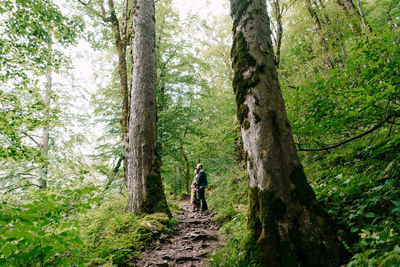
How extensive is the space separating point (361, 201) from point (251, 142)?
135cm

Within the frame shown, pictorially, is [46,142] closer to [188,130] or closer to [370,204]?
[188,130]

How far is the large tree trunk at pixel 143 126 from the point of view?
5.01 meters

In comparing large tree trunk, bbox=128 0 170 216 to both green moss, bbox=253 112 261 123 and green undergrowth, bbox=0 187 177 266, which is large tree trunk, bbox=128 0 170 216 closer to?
green undergrowth, bbox=0 187 177 266

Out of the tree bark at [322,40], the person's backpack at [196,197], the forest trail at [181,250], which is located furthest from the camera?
the person's backpack at [196,197]

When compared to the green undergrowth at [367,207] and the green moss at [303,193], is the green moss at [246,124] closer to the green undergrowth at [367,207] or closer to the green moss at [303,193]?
the green moss at [303,193]

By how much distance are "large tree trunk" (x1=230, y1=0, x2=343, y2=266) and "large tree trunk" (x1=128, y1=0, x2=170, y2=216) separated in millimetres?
3268

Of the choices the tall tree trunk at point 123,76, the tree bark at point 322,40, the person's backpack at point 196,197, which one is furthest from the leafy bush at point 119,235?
the tree bark at point 322,40

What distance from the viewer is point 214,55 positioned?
14438 mm

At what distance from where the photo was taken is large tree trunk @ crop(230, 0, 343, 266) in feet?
6.61

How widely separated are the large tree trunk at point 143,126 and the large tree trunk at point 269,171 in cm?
327

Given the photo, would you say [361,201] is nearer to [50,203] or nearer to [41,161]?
[50,203]

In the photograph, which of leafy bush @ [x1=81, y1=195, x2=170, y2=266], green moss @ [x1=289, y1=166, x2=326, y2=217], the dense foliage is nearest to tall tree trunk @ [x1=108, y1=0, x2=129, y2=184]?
the dense foliage

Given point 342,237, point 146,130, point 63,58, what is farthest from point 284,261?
point 63,58

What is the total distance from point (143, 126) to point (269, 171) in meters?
3.99
